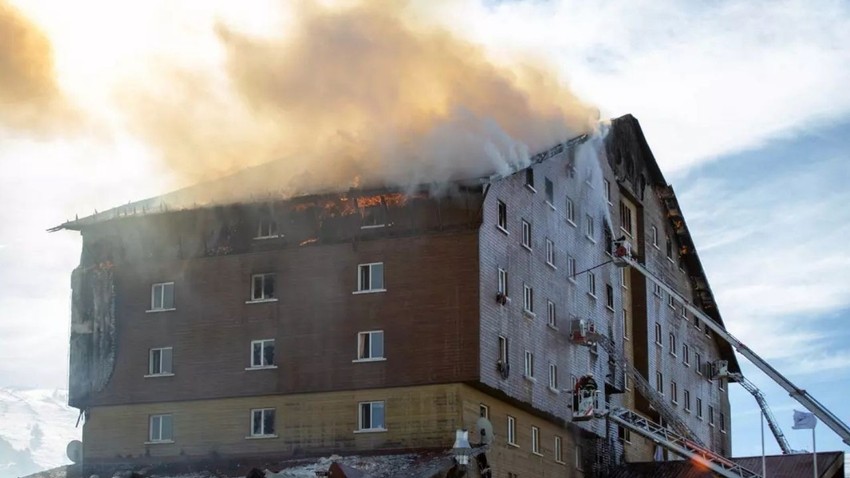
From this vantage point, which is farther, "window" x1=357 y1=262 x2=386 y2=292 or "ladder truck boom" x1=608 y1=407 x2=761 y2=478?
"ladder truck boom" x1=608 y1=407 x2=761 y2=478

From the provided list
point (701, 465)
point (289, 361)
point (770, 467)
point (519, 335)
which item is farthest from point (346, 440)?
point (770, 467)

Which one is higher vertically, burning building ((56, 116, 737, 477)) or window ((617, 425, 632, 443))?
burning building ((56, 116, 737, 477))

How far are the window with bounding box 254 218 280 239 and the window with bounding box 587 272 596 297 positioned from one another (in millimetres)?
16662

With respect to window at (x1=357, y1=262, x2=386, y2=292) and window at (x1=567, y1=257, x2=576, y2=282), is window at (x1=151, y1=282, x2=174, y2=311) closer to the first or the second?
window at (x1=357, y1=262, x2=386, y2=292)

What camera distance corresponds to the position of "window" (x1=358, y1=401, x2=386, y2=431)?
54969 millimetres

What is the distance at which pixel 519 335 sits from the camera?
58250 mm

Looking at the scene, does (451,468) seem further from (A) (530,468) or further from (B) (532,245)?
(B) (532,245)

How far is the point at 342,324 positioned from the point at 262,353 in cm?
390

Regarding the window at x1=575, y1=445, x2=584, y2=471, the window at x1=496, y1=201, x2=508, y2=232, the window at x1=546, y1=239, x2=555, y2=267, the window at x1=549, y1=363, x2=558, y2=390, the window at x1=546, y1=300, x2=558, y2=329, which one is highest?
the window at x1=496, y1=201, x2=508, y2=232

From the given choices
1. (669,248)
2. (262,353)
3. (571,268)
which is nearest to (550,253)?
(571,268)

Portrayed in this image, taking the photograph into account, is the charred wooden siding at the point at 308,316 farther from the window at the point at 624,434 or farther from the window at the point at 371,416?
the window at the point at 624,434

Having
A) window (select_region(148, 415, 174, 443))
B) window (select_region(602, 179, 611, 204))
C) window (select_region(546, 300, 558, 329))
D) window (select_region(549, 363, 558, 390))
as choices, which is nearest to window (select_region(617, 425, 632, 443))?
window (select_region(549, 363, 558, 390))

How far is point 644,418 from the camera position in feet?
219

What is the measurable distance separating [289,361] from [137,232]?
9841 millimetres
